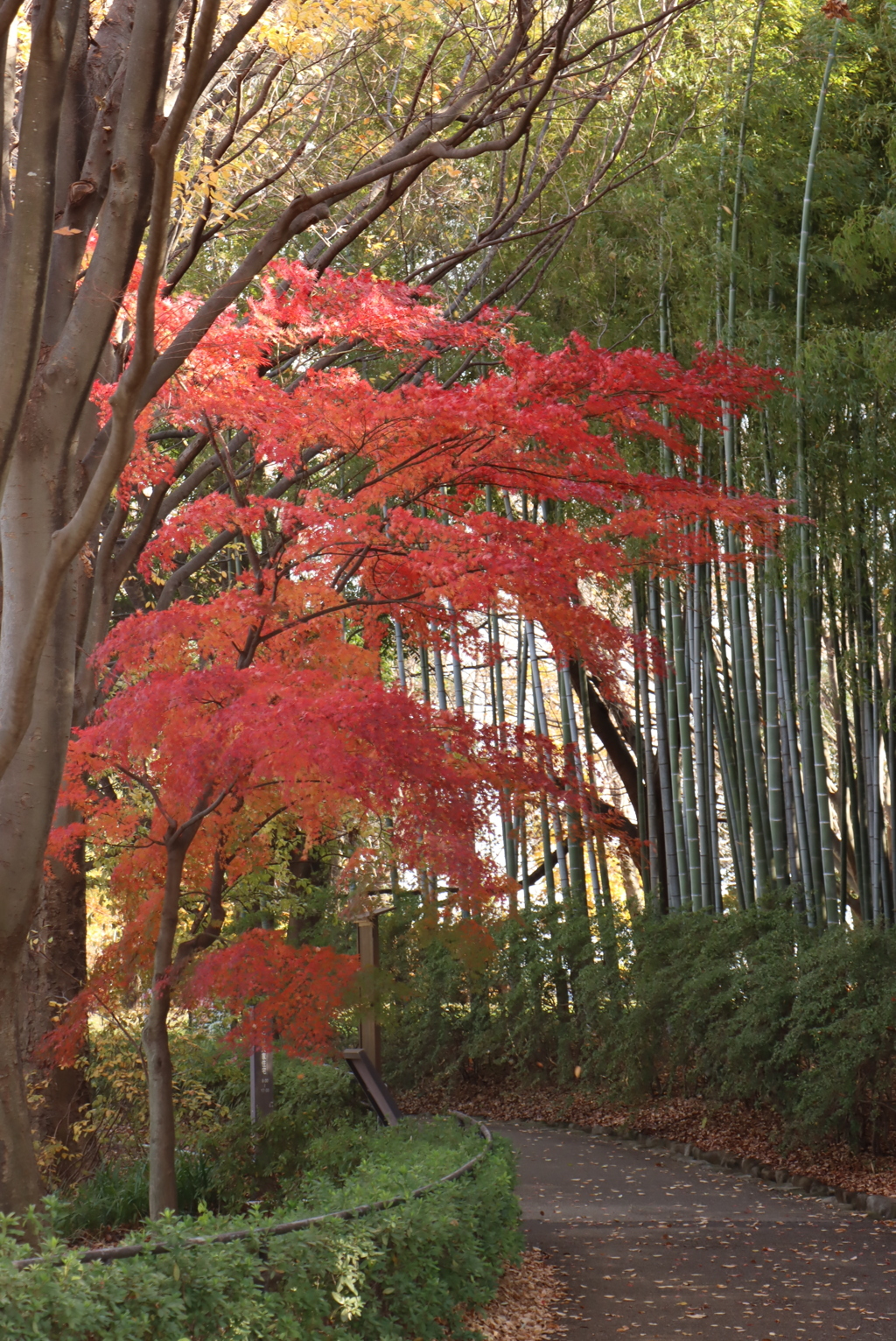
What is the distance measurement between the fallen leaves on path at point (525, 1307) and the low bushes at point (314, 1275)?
0.10 metres

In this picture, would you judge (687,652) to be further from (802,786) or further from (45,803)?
(45,803)

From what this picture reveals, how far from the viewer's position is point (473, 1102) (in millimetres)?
9398

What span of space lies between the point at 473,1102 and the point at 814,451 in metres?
5.78

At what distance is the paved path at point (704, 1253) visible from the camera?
12.9 ft

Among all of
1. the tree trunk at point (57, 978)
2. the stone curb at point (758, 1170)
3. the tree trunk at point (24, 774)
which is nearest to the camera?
the tree trunk at point (24, 774)

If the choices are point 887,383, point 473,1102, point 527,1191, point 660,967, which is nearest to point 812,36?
point 887,383

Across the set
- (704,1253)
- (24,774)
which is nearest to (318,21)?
(24,774)

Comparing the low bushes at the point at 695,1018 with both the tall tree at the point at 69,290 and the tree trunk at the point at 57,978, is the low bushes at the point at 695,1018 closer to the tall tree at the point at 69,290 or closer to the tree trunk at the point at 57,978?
the tree trunk at the point at 57,978

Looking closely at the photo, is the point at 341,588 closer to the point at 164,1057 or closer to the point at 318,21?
the point at 164,1057

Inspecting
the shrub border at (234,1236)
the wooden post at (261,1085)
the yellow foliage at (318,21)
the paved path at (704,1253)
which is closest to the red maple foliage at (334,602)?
the yellow foliage at (318,21)

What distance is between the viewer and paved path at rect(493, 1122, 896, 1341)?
3.94m

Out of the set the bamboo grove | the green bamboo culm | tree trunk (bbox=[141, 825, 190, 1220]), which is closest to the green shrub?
tree trunk (bbox=[141, 825, 190, 1220])

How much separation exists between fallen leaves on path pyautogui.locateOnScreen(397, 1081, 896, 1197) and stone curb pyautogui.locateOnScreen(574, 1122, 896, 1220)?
38mm

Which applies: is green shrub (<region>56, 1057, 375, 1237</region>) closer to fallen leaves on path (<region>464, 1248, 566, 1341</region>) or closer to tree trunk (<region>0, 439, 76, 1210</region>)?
fallen leaves on path (<region>464, 1248, 566, 1341</region>)
